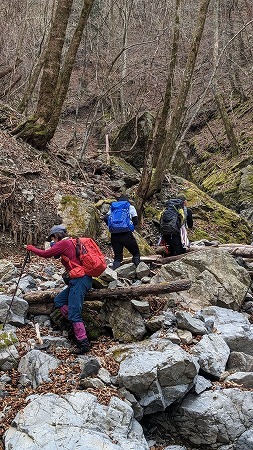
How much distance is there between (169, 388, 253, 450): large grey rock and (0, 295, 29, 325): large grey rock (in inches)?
103

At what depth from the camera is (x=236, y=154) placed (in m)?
23.0

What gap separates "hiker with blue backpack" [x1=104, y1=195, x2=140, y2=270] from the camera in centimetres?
905

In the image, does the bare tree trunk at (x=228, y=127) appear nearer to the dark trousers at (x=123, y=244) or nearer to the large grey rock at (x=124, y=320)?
the dark trousers at (x=123, y=244)

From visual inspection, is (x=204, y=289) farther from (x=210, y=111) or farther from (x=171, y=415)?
(x=210, y=111)

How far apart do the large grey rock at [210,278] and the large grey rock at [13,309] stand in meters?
2.61

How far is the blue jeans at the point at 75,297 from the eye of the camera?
20.6 feet

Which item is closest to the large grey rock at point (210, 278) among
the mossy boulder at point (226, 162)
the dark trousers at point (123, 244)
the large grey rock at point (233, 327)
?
the large grey rock at point (233, 327)

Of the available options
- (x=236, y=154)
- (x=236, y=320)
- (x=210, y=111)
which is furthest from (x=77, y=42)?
(x=210, y=111)

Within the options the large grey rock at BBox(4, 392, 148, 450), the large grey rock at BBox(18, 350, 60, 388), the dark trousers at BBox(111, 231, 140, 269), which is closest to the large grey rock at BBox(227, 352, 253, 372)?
the large grey rock at BBox(4, 392, 148, 450)

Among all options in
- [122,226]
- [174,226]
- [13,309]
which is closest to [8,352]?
[13,309]

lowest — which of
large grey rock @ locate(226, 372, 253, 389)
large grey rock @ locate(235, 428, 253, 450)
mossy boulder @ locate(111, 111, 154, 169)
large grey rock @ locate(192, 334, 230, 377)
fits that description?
large grey rock @ locate(235, 428, 253, 450)

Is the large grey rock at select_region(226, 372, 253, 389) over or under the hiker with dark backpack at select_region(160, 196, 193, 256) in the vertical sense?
under

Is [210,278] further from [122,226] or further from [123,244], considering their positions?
[122,226]

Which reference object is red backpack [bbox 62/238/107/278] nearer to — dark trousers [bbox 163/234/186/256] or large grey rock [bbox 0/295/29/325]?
large grey rock [bbox 0/295/29/325]
